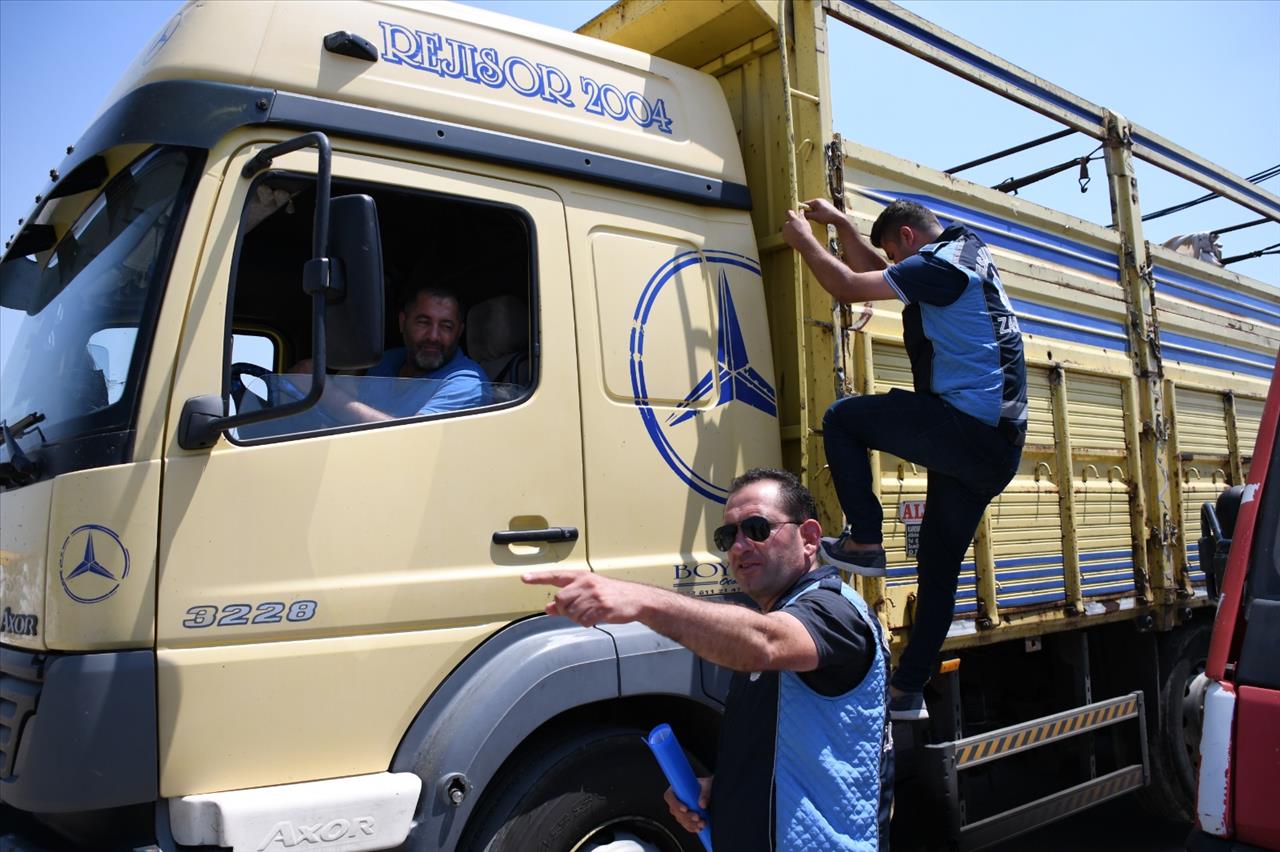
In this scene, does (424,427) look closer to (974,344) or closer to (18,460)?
(18,460)

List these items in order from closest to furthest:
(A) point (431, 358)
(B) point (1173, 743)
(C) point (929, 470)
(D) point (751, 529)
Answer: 1. (D) point (751, 529)
2. (A) point (431, 358)
3. (C) point (929, 470)
4. (B) point (1173, 743)

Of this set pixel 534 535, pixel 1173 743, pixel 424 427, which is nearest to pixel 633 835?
pixel 534 535

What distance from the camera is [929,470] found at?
11.2ft

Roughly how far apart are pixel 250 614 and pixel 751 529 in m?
1.18

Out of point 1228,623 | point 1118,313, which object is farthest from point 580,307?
point 1118,313

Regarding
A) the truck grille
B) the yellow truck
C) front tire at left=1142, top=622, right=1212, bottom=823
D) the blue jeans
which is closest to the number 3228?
the yellow truck

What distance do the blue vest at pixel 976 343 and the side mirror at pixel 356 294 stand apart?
1.81 metres

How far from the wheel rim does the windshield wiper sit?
1647mm

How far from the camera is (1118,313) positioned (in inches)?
192

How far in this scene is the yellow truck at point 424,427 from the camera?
224cm

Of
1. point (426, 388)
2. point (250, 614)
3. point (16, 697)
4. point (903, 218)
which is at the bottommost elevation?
point (16, 697)

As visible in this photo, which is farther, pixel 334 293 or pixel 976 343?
pixel 976 343

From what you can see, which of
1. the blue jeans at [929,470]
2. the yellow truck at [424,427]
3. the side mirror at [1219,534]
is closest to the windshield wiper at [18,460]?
the yellow truck at [424,427]

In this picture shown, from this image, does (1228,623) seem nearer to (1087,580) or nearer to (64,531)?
(1087,580)
